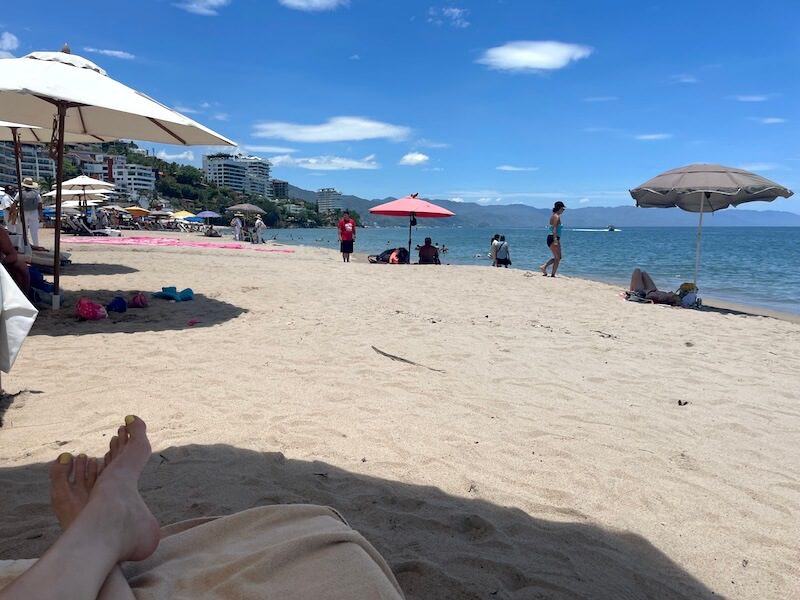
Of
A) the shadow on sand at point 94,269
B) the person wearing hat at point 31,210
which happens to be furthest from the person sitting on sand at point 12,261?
the person wearing hat at point 31,210

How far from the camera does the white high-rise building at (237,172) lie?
146 m

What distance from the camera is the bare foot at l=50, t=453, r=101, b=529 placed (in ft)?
4.68

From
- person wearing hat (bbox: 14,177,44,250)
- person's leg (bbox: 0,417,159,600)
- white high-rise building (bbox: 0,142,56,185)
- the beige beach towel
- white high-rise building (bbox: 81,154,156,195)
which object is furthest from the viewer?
white high-rise building (bbox: 81,154,156,195)

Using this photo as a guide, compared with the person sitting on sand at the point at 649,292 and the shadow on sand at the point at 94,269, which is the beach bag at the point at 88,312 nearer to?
the shadow on sand at the point at 94,269

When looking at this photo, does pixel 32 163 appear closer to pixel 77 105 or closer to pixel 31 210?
pixel 31 210

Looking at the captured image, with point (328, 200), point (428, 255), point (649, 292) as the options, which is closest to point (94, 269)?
point (428, 255)

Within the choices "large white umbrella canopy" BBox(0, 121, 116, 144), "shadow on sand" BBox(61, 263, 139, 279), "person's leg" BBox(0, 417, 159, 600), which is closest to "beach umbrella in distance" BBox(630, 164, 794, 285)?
"large white umbrella canopy" BBox(0, 121, 116, 144)

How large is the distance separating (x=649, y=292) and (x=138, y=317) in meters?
8.02


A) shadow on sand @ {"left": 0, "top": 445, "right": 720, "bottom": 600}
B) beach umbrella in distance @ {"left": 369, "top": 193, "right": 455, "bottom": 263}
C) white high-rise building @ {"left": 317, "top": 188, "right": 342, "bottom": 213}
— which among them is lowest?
shadow on sand @ {"left": 0, "top": 445, "right": 720, "bottom": 600}

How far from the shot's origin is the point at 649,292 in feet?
31.6

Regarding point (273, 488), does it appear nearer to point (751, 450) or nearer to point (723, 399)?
point (751, 450)

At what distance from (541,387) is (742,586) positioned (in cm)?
217

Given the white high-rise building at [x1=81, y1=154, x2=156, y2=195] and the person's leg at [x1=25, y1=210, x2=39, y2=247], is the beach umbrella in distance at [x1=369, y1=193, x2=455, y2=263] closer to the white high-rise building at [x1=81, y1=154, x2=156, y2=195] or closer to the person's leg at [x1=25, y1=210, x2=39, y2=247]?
the person's leg at [x1=25, y1=210, x2=39, y2=247]

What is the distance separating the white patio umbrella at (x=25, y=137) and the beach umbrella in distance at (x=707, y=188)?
349 inches
